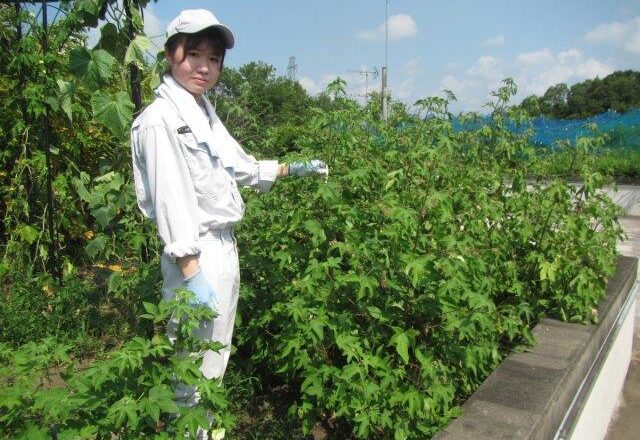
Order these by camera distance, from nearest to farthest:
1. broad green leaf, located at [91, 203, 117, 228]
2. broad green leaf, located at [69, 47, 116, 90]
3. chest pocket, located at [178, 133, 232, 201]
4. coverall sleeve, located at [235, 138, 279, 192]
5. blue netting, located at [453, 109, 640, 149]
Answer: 1. chest pocket, located at [178, 133, 232, 201]
2. coverall sleeve, located at [235, 138, 279, 192]
3. broad green leaf, located at [69, 47, 116, 90]
4. broad green leaf, located at [91, 203, 117, 228]
5. blue netting, located at [453, 109, 640, 149]

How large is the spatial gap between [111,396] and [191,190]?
0.68 metres

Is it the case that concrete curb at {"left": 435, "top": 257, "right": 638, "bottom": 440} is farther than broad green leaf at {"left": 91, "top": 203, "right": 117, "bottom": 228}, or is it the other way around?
broad green leaf at {"left": 91, "top": 203, "right": 117, "bottom": 228}

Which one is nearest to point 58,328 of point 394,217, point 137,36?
point 137,36

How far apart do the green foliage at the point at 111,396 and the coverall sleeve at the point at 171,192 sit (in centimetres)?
24

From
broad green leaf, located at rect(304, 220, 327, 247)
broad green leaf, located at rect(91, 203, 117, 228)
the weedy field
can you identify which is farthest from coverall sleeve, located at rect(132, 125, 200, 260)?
broad green leaf, located at rect(91, 203, 117, 228)

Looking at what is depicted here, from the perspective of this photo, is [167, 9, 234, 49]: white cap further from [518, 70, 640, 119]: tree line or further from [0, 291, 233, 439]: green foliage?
[518, 70, 640, 119]: tree line

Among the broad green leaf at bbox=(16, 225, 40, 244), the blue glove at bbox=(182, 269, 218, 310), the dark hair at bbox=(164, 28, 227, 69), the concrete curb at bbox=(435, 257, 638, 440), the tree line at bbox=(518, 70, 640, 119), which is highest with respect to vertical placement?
the tree line at bbox=(518, 70, 640, 119)

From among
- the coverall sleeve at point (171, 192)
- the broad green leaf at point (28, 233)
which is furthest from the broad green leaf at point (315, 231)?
the broad green leaf at point (28, 233)

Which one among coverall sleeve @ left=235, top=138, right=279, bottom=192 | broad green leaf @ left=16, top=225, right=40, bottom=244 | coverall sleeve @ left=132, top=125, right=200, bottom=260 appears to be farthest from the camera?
broad green leaf @ left=16, top=225, right=40, bottom=244

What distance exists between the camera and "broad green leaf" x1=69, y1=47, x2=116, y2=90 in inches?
107

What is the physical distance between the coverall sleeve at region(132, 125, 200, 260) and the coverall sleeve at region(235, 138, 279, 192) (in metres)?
0.41

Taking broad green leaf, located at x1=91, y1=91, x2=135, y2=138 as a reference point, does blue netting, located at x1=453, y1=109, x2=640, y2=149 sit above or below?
above

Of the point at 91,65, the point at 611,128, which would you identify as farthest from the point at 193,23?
the point at 611,128

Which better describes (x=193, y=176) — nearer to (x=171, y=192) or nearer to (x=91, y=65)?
(x=171, y=192)
